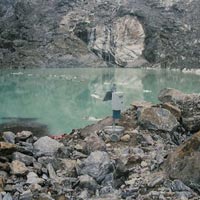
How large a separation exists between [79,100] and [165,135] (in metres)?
19.7

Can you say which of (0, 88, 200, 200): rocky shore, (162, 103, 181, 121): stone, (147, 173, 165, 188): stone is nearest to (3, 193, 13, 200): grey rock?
(0, 88, 200, 200): rocky shore

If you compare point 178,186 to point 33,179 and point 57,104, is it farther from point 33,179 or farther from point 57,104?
point 57,104

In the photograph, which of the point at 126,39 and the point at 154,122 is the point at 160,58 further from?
the point at 154,122

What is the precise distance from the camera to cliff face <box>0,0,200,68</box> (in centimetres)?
A: 7869

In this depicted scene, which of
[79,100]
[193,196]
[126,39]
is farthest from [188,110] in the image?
[126,39]

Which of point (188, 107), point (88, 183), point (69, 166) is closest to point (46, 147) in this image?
point (69, 166)

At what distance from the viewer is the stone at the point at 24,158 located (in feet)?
31.2

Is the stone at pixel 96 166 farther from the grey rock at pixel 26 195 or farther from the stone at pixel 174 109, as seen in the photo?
the stone at pixel 174 109

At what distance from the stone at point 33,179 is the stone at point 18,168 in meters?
0.19

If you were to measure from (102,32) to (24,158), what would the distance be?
77691mm

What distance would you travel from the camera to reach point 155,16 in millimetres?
88312

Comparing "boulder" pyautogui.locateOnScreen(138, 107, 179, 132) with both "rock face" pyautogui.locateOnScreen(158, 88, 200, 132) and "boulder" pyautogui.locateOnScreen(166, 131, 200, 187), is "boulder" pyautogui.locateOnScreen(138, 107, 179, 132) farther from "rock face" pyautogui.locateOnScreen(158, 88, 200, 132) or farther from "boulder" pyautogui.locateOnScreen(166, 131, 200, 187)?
"boulder" pyautogui.locateOnScreen(166, 131, 200, 187)

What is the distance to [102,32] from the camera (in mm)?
85812

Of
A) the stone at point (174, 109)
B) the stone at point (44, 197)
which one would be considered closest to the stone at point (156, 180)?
the stone at point (44, 197)
